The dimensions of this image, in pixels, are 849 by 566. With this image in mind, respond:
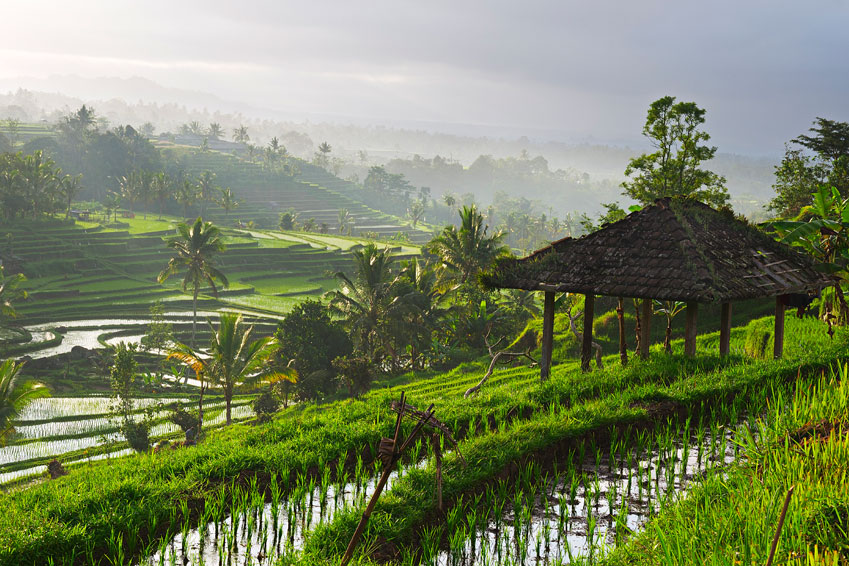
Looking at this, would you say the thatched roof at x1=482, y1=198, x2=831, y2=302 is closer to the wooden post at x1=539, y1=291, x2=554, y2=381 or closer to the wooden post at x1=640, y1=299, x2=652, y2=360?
the wooden post at x1=539, y1=291, x2=554, y2=381

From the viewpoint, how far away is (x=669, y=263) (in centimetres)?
875

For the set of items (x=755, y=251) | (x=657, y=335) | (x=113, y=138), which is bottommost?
(x=657, y=335)

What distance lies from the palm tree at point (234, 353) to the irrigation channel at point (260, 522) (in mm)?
14476

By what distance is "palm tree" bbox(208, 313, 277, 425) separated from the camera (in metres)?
19.7

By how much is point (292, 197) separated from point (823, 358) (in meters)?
87.7

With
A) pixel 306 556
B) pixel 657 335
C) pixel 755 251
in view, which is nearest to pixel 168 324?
pixel 657 335

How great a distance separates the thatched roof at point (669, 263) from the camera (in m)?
8.46

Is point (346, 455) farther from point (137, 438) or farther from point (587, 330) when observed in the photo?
point (137, 438)

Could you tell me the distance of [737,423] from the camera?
6.55 metres

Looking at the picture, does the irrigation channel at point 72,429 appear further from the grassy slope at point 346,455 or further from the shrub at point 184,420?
the grassy slope at point 346,455

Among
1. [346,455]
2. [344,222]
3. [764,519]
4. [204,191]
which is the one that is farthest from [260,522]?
[344,222]

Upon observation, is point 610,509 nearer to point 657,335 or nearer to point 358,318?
point 657,335

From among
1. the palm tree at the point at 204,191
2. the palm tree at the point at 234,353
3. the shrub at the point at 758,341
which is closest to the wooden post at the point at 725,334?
the shrub at the point at 758,341

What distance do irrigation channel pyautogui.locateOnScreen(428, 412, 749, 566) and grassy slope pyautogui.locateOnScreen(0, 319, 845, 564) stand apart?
252mm
